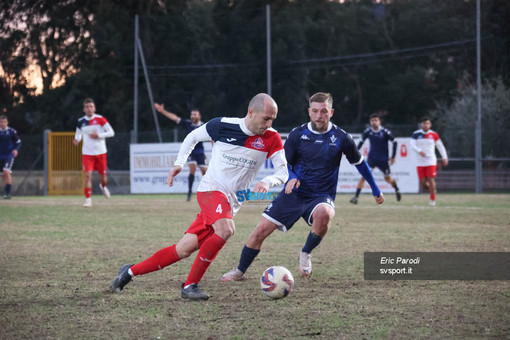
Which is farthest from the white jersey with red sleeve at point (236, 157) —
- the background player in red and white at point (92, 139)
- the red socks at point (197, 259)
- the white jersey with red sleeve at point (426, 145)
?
the white jersey with red sleeve at point (426, 145)

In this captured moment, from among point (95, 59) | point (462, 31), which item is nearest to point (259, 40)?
point (462, 31)

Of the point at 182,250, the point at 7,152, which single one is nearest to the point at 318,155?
the point at 182,250

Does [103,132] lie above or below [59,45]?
below

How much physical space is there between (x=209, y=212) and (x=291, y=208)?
57.7 inches

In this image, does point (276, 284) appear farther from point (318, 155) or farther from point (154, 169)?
point (154, 169)

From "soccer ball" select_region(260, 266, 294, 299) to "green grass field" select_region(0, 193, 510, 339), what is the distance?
0.25 feet

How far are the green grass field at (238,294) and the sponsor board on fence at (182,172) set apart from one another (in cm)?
1107

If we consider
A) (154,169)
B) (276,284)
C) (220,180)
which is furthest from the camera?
(154,169)

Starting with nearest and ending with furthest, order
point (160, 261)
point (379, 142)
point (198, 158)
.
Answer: point (160, 261) → point (379, 142) → point (198, 158)

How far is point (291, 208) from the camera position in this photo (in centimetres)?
692

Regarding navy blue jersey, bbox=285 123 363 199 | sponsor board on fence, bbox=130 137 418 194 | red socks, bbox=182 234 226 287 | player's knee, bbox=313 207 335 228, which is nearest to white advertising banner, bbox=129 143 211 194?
sponsor board on fence, bbox=130 137 418 194

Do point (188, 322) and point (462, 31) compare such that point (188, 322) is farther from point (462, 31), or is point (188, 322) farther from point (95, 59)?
point (95, 59)

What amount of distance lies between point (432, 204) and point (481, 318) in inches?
500

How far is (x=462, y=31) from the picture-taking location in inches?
1177
